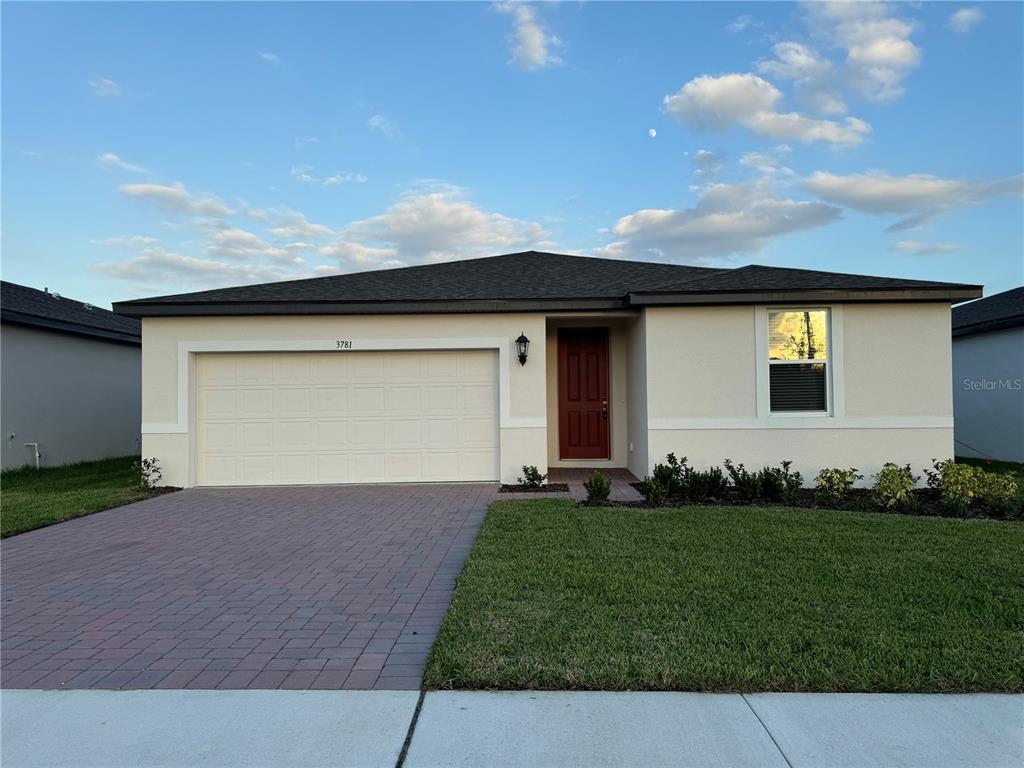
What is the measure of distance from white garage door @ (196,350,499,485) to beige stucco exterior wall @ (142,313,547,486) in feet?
0.88

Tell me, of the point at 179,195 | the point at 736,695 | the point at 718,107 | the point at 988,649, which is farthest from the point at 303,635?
the point at 179,195

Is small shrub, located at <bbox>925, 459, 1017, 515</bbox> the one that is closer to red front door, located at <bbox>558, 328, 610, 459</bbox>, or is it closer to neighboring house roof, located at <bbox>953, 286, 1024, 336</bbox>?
red front door, located at <bbox>558, 328, 610, 459</bbox>

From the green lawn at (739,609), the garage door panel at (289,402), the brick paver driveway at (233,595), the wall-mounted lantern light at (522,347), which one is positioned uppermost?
the wall-mounted lantern light at (522,347)

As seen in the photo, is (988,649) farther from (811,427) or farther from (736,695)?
(811,427)

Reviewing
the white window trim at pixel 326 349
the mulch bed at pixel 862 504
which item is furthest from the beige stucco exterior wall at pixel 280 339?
the mulch bed at pixel 862 504

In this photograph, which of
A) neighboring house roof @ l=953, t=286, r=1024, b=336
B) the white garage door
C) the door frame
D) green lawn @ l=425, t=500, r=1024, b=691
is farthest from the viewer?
neighboring house roof @ l=953, t=286, r=1024, b=336

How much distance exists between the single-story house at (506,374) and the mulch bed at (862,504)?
1.10 metres

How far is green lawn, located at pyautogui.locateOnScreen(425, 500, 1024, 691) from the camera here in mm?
3330

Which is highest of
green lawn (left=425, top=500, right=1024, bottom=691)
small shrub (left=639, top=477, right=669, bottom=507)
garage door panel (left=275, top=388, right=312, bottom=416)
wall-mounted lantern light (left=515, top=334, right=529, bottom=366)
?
wall-mounted lantern light (left=515, top=334, right=529, bottom=366)

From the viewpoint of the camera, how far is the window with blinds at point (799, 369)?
10.0 meters

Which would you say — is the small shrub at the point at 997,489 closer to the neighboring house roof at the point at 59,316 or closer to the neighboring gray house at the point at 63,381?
the neighboring house roof at the point at 59,316

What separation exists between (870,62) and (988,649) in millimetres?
10386

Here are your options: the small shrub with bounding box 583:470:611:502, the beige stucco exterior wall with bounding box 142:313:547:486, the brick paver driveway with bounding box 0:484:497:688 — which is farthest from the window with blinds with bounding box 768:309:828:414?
the brick paver driveway with bounding box 0:484:497:688

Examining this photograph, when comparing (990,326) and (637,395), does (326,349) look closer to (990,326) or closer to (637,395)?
(637,395)
